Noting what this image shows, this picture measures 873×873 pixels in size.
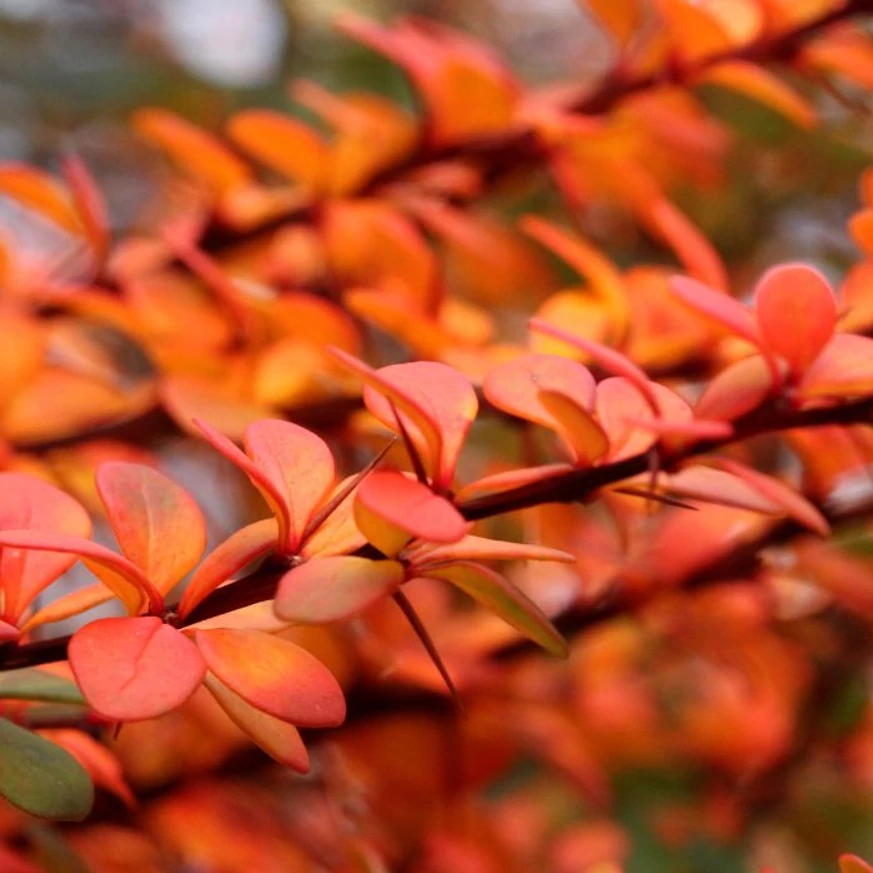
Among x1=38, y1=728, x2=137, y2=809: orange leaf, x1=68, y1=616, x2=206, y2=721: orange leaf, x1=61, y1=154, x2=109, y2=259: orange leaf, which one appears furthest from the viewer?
x1=61, y1=154, x2=109, y2=259: orange leaf

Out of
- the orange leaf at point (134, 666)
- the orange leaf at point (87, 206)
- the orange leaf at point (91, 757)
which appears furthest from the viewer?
the orange leaf at point (87, 206)

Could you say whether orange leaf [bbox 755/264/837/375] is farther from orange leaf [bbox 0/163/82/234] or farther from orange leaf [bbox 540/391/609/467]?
orange leaf [bbox 0/163/82/234]

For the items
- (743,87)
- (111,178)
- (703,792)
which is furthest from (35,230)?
(743,87)

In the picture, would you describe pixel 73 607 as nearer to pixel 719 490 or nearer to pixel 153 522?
pixel 153 522

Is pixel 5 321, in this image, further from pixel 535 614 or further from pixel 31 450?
pixel 535 614

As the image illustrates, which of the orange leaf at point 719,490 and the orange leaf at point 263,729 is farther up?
the orange leaf at point 719,490

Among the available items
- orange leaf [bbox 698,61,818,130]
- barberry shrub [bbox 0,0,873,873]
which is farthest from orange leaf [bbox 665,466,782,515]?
orange leaf [bbox 698,61,818,130]

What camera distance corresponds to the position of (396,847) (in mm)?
549

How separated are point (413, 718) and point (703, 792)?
0.31 metres

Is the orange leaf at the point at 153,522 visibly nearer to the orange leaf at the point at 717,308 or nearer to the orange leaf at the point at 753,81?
the orange leaf at the point at 717,308

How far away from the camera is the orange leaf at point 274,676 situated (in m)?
0.26

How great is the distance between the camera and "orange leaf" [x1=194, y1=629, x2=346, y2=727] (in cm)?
26

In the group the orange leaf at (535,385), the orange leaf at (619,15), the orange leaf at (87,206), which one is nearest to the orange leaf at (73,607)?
the orange leaf at (535,385)

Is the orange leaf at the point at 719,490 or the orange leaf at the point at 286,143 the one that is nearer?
the orange leaf at the point at 719,490
